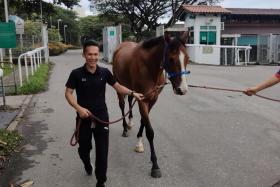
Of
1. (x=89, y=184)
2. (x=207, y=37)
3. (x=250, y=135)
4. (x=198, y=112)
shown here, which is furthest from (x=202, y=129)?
(x=207, y=37)

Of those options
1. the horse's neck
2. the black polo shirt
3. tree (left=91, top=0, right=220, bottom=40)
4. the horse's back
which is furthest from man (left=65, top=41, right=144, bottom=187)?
tree (left=91, top=0, right=220, bottom=40)

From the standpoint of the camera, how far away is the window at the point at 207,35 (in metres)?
26.9

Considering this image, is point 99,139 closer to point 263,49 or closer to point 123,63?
point 123,63

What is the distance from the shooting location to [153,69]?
5.49 m

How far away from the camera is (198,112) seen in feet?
29.5

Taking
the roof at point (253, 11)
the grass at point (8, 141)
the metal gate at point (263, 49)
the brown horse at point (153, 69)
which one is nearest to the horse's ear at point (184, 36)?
the brown horse at point (153, 69)

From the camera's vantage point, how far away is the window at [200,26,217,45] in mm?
26922

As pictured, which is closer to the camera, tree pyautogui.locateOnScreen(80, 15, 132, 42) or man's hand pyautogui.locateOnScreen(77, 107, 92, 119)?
man's hand pyautogui.locateOnScreen(77, 107, 92, 119)

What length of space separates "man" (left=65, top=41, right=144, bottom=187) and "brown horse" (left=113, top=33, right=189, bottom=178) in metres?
0.58

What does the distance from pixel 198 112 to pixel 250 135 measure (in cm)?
214

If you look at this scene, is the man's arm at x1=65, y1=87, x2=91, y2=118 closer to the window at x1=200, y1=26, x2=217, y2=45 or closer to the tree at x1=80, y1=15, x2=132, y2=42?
the tree at x1=80, y1=15, x2=132, y2=42

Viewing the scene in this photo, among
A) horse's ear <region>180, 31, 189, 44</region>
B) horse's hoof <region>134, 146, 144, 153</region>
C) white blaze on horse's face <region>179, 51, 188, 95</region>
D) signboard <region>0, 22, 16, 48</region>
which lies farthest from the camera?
signboard <region>0, 22, 16, 48</region>

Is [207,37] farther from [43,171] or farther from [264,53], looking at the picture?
[43,171]

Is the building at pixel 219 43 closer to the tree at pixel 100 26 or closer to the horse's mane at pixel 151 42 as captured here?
the tree at pixel 100 26
